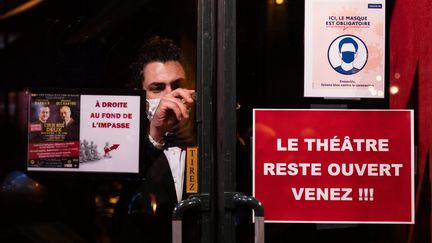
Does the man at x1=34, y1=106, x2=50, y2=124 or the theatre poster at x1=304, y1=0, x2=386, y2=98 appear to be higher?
the theatre poster at x1=304, y1=0, x2=386, y2=98

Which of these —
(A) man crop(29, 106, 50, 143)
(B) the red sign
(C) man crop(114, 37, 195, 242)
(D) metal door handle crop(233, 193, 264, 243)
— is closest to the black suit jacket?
(C) man crop(114, 37, 195, 242)

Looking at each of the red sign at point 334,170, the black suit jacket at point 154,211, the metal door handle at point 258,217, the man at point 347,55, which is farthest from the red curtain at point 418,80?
the black suit jacket at point 154,211

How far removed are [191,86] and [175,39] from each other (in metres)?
0.24

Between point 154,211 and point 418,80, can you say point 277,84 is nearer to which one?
point 418,80

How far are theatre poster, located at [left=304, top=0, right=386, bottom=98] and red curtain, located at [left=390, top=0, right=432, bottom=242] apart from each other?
0.22 feet

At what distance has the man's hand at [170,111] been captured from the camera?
10.7 feet

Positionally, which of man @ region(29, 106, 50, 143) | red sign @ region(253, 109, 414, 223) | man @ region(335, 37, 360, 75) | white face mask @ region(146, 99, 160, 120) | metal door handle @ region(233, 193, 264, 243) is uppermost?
man @ region(335, 37, 360, 75)

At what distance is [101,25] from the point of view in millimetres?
3293

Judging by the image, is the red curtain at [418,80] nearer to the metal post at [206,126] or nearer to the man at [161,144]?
the metal post at [206,126]

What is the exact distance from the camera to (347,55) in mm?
3283

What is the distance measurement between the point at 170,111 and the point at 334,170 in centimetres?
81

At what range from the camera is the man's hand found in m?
3.27

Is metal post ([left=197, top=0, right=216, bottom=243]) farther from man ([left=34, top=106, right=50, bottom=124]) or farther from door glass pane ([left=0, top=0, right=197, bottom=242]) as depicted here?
man ([left=34, top=106, right=50, bottom=124])

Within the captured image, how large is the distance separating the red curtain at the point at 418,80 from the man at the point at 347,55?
0.18 m
